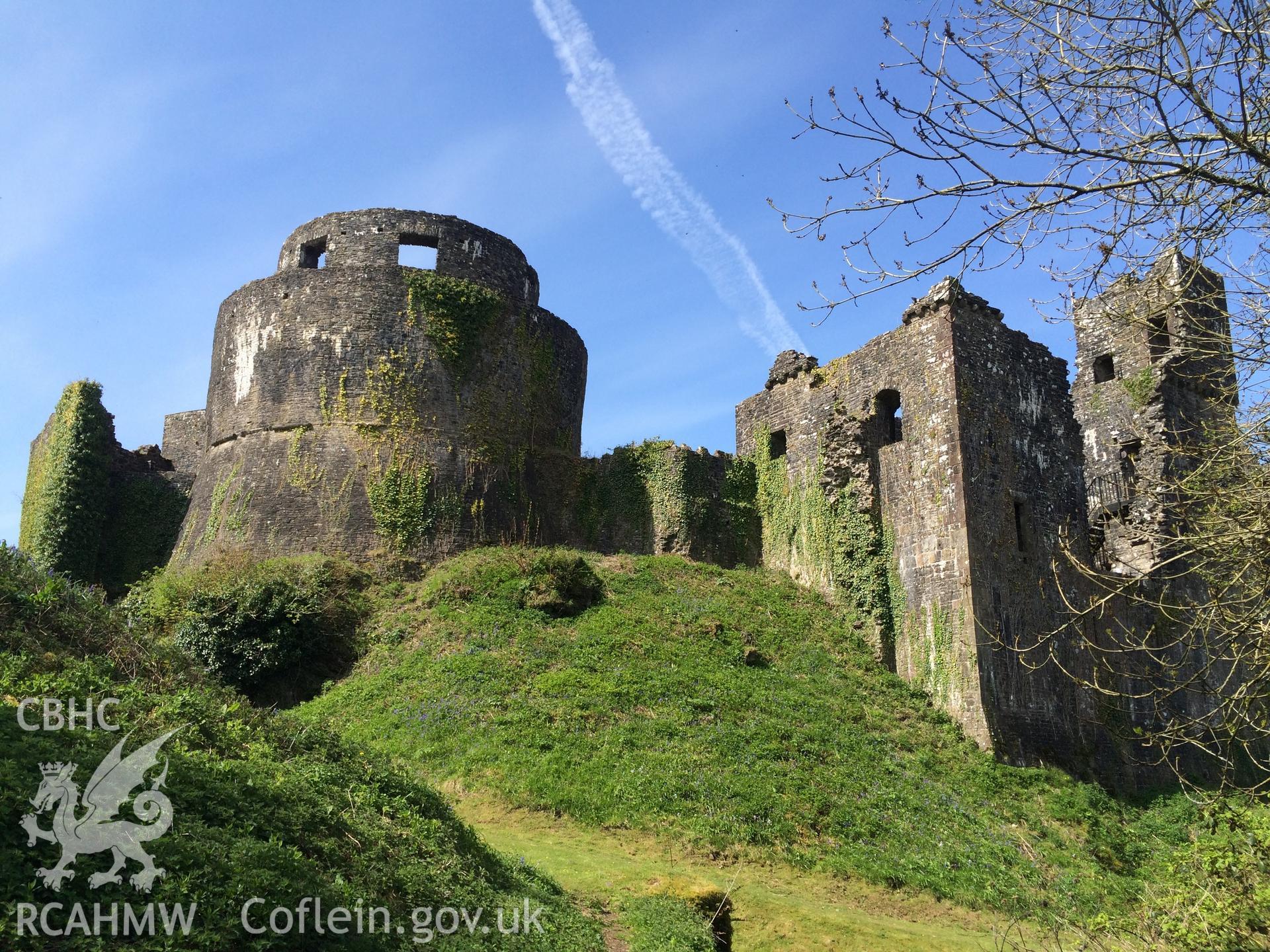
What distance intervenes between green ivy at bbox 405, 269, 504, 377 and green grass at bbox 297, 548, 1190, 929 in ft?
15.4

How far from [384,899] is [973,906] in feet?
25.1

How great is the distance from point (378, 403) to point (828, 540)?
9.25m

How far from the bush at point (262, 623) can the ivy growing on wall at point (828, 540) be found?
846 centimetres

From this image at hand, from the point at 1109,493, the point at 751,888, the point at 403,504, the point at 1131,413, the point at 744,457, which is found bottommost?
the point at 751,888

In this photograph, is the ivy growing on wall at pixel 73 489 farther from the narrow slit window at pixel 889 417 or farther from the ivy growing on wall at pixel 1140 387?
the ivy growing on wall at pixel 1140 387

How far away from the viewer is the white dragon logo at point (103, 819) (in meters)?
5.65

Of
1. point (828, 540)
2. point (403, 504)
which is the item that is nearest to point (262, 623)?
point (403, 504)

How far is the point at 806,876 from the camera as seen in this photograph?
12.0 metres

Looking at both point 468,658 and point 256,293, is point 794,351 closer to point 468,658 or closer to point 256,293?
point 468,658

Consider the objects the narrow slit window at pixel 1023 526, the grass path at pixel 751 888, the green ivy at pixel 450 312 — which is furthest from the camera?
the green ivy at pixel 450 312

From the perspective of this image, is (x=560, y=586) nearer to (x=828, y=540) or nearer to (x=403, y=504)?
(x=403, y=504)

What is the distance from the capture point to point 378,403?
68.2 ft

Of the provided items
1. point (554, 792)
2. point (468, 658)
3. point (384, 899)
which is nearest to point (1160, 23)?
point (384, 899)

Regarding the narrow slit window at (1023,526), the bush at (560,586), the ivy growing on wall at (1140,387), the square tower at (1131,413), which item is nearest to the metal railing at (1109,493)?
the square tower at (1131,413)
